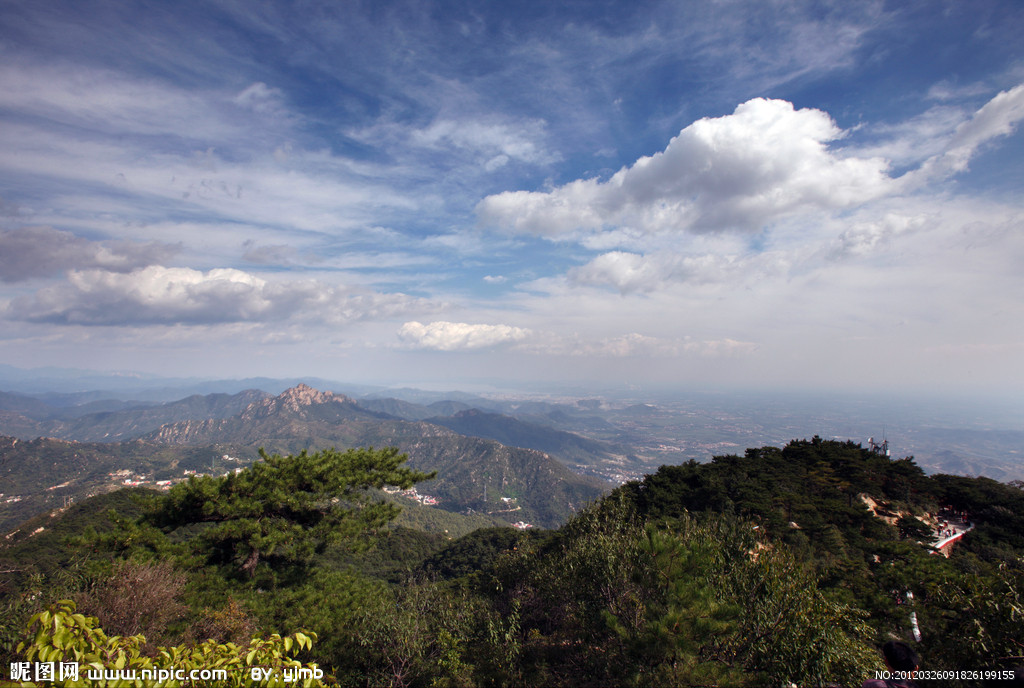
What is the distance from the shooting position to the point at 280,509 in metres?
19.9

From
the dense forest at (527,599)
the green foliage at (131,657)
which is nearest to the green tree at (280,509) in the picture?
the dense forest at (527,599)

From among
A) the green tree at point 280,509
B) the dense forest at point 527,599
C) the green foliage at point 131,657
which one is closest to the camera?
the green foliage at point 131,657

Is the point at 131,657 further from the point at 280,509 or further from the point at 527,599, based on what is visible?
the point at 280,509

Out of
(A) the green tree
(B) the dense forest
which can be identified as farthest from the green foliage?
(A) the green tree

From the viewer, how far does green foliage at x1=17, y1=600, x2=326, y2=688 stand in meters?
3.15

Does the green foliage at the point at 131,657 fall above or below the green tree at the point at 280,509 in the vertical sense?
above

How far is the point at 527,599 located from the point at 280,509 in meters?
13.0

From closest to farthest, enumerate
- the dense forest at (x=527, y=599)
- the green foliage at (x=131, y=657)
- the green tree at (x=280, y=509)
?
1. the green foliage at (x=131, y=657)
2. the dense forest at (x=527, y=599)
3. the green tree at (x=280, y=509)

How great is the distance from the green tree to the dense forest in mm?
105

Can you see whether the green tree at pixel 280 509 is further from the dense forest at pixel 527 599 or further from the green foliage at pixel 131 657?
the green foliage at pixel 131 657

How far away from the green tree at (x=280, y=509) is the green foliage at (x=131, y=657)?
54.2 ft

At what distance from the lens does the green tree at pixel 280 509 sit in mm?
18359

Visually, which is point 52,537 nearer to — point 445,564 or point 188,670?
point 445,564

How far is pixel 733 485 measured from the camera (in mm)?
34906
